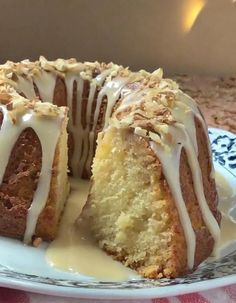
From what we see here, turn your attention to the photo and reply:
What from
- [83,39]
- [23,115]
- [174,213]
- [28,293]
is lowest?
[28,293]

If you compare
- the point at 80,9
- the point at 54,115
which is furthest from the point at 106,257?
the point at 80,9

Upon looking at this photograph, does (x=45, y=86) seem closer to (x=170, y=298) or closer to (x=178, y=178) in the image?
(x=178, y=178)

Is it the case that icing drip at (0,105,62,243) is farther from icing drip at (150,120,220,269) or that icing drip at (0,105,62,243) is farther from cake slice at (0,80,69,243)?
icing drip at (150,120,220,269)

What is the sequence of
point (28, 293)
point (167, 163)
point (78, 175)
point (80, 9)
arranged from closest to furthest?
→ point (28, 293)
point (167, 163)
point (78, 175)
point (80, 9)

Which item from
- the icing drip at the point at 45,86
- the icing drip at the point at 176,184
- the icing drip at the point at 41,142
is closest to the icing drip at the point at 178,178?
the icing drip at the point at 176,184

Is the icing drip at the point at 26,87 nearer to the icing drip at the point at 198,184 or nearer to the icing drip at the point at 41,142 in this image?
the icing drip at the point at 41,142

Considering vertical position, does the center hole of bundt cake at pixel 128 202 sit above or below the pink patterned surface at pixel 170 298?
above

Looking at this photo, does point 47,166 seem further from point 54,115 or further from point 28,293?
point 28,293

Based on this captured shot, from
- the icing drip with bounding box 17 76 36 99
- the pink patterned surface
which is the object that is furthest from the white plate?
the icing drip with bounding box 17 76 36 99
